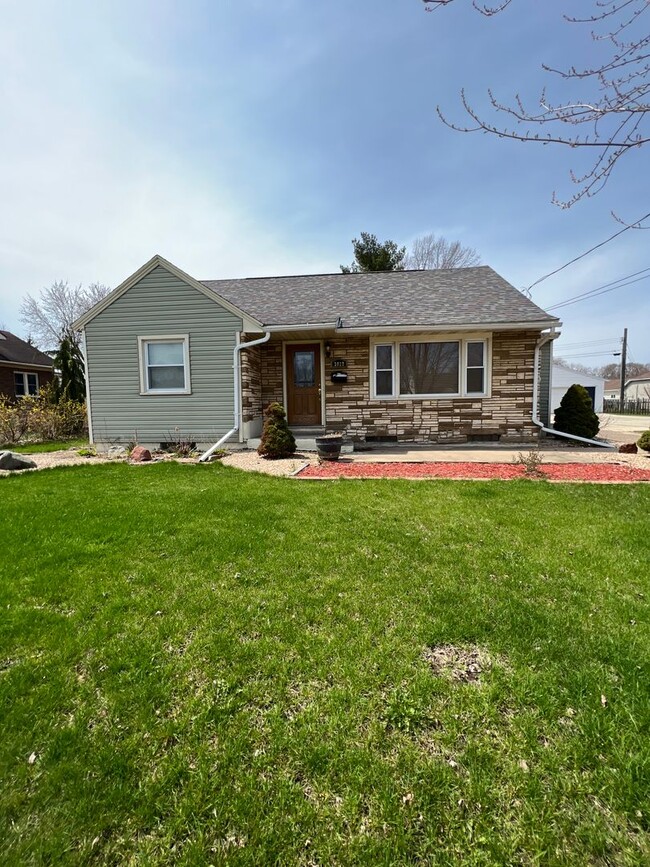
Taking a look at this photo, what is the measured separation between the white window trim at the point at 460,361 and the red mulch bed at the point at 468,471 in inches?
128

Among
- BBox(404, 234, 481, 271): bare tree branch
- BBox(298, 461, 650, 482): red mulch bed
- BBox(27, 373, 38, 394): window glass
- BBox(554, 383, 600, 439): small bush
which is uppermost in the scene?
BBox(404, 234, 481, 271): bare tree branch

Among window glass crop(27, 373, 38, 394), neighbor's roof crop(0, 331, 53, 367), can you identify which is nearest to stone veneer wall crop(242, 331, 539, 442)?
neighbor's roof crop(0, 331, 53, 367)

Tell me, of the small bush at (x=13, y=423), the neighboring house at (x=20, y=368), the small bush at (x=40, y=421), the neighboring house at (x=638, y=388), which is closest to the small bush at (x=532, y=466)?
the small bush at (x=40, y=421)

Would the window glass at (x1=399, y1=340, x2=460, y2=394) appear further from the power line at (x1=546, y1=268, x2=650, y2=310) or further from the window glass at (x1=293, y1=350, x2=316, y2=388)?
the power line at (x1=546, y1=268, x2=650, y2=310)

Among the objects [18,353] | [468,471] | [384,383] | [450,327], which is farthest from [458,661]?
[18,353]

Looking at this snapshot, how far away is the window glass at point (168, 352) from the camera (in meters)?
10.3

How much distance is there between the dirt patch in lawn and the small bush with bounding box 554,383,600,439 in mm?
10229

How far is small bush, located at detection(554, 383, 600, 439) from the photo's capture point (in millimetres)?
10789

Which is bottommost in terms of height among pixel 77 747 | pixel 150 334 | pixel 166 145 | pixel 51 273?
pixel 77 747

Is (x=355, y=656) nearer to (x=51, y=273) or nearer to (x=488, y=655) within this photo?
(x=488, y=655)

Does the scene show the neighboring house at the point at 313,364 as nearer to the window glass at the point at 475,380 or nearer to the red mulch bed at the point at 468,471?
the window glass at the point at 475,380

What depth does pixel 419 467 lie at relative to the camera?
25.3 feet

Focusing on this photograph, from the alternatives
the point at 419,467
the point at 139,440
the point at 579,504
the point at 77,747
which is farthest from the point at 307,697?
the point at 139,440

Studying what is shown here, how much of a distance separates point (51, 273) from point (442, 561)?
31.0 meters
